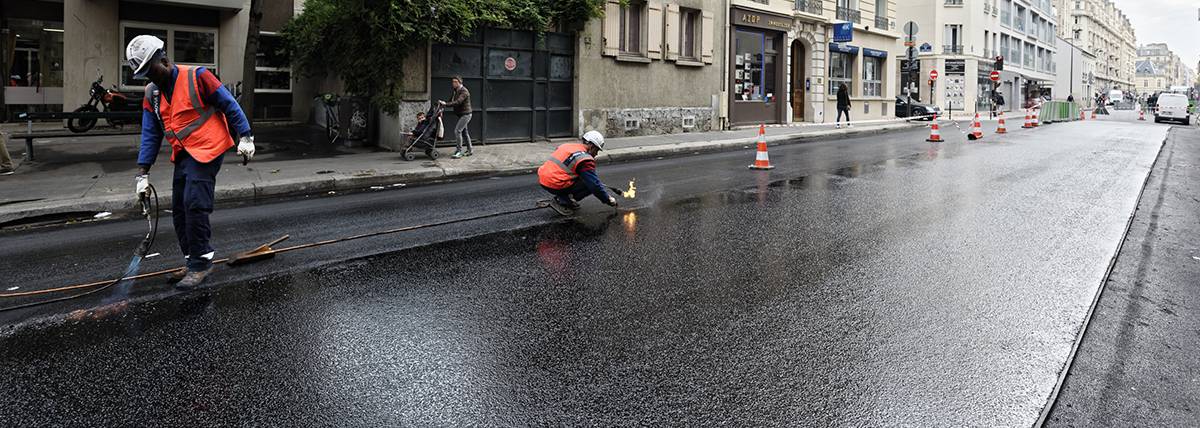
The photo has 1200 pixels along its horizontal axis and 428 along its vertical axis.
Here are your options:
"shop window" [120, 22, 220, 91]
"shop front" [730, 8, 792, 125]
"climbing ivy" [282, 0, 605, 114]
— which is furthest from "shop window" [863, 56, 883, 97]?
"shop window" [120, 22, 220, 91]

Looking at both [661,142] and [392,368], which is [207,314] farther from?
[661,142]

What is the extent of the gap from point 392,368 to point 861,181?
29.8ft

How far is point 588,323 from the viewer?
4.48 m

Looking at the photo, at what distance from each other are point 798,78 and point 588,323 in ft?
89.8

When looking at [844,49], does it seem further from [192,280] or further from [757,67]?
[192,280]

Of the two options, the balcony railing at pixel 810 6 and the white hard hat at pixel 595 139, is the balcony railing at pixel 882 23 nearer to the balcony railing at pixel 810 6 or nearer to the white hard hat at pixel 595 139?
the balcony railing at pixel 810 6

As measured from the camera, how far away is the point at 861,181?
11320mm

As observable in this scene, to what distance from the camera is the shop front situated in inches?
1010

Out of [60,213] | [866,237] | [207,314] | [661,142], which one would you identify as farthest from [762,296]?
[661,142]

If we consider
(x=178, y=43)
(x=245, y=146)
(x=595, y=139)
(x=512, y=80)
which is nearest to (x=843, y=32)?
(x=512, y=80)

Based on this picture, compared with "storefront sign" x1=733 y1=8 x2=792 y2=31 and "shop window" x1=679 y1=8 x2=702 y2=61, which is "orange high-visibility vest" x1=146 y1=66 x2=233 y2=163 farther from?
"storefront sign" x1=733 y1=8 x2=792 y2=31

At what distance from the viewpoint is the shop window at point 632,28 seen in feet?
68.3

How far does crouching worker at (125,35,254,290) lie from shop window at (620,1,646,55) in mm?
15944

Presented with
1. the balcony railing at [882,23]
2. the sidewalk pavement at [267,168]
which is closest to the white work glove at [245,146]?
the sidewalk pavement at [267,168]
